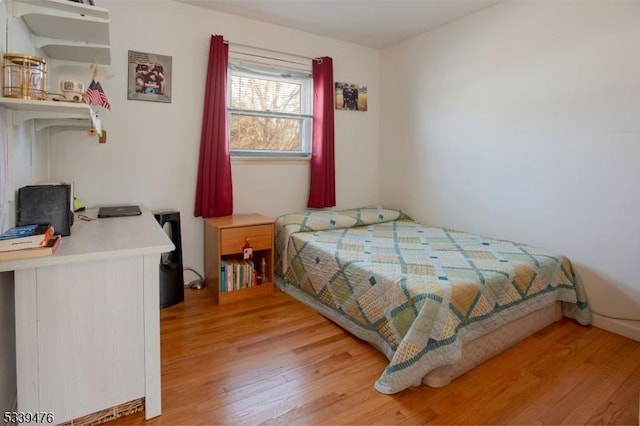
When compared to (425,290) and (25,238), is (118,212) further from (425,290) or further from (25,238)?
(425,290)

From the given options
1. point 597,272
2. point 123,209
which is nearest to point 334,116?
point 123,209

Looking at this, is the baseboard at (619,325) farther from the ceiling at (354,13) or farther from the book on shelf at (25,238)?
the book on shelf at (25,238)

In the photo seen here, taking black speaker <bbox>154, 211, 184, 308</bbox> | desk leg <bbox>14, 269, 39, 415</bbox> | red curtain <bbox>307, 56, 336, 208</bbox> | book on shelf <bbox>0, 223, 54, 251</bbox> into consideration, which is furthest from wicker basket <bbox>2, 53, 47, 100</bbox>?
red curtain <bbox>307, 56, 336, 208</bbox>

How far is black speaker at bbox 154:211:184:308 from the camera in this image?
2566 millimetres

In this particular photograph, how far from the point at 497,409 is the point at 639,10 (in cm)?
237

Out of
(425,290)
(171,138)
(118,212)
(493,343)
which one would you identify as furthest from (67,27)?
(493,343)

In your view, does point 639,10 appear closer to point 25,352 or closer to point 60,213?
point 60,213

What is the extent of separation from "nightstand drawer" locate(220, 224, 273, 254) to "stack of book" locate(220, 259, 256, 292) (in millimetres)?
127

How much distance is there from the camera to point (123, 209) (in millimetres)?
2385

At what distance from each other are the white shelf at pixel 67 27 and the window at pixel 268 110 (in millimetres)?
1153

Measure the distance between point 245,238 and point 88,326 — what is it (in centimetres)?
145

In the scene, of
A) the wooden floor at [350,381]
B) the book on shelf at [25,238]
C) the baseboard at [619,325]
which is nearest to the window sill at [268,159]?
the wooden floor at [350,381]

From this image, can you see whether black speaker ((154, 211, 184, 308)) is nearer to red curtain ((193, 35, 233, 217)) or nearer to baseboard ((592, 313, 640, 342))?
red curtain ((193, 35, 233, 217))

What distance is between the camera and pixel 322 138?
11.3 ft
